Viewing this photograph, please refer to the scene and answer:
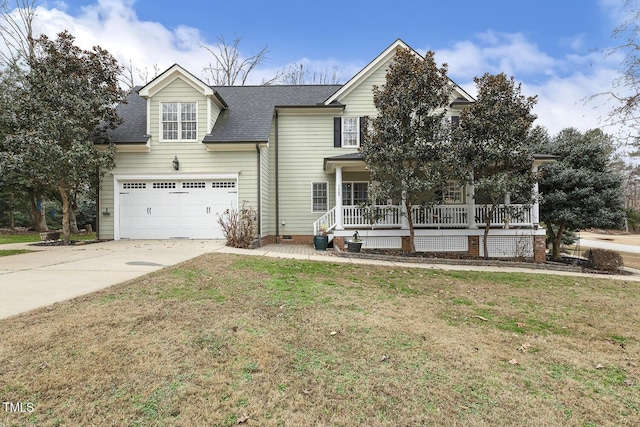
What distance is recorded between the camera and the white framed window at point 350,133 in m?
15.0

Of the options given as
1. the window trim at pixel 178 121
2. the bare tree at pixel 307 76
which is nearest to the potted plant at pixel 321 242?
the window trim at pixel 178 121

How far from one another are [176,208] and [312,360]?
12.0m

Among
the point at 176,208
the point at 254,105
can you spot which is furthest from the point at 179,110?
the point at 176,208

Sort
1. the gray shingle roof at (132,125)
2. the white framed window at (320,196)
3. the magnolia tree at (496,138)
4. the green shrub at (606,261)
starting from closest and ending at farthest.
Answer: the magnolia tree at (496,138) → the green shrub at (606,261) → the gray shingle roof at (132,125) → the white framed window at (320,196)

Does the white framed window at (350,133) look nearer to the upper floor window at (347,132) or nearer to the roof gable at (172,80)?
the upper floor window at (347,132)

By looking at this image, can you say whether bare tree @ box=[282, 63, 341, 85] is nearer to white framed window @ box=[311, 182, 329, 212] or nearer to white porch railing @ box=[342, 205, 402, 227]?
white framed window @ box=[311, 182, 329, 212]

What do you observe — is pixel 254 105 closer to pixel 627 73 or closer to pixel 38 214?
pixel 627 73

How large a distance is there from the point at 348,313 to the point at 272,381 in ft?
6.68

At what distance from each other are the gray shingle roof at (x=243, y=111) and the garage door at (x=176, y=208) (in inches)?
78.3

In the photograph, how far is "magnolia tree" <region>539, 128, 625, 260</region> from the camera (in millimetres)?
11898

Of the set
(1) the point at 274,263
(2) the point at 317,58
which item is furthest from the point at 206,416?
(2) the point at 317,58

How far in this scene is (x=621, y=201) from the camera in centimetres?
1194

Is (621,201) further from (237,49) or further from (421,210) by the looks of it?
(237,49)

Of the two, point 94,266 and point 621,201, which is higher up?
point 621,201
